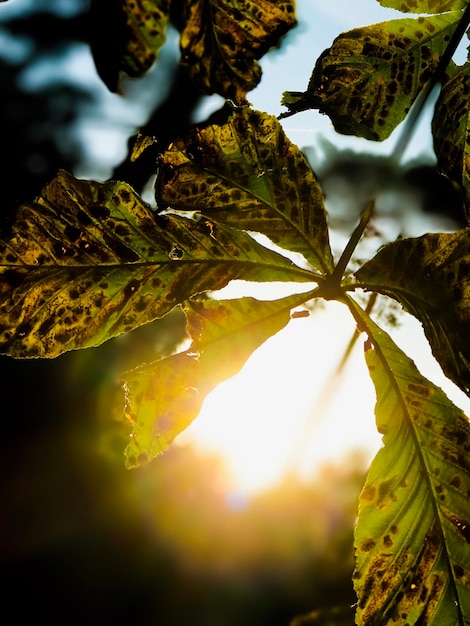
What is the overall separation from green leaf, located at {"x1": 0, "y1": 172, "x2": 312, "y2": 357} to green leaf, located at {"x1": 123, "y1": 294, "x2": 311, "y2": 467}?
0.25ft

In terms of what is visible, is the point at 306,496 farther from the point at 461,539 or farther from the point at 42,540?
the point at 461,539

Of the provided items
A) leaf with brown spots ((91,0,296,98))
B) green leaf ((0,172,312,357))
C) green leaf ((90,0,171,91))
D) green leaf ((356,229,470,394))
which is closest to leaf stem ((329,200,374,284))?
green leaf ((356,229,470,394))

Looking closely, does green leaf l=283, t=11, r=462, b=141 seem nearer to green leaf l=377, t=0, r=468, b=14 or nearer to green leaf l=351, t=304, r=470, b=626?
green leaf l=377, t=0, r=468, b=14

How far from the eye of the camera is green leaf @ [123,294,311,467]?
77 cm

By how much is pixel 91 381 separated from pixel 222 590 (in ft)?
18.0

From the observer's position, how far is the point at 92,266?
66 centimetres

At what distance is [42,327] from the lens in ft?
2.08

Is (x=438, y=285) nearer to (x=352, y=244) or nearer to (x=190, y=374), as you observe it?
(x=352, y=244)

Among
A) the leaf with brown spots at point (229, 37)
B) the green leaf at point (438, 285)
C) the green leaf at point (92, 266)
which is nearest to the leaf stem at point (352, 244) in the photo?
the green leaf at point (438, 285)

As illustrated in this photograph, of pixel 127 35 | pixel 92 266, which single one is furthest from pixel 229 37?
pixel 92 266

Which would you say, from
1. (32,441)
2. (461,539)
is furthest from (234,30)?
(32,441)

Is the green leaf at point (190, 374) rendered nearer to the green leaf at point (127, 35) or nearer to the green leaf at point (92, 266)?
the green leaf at point (92, 266)

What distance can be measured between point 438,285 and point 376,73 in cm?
34

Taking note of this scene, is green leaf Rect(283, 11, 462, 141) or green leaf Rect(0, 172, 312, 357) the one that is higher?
green leaf Rect(283, 11, 462, 141)
